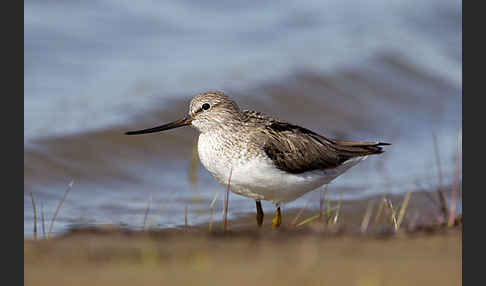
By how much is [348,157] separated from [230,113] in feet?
4.31

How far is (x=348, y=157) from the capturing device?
7.40 meters

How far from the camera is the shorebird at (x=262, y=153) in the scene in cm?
664

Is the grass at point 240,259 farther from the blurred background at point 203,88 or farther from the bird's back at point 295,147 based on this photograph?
the blurred background at point 203,88

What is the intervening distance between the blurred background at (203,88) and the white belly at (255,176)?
49.2 inches

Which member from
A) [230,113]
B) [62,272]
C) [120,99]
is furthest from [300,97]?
[62,272]

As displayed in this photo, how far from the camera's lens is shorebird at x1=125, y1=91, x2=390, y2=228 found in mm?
6637

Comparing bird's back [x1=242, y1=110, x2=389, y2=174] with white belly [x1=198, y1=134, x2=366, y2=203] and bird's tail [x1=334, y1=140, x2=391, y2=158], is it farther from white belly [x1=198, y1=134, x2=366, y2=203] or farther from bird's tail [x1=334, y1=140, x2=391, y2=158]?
white belly [x1=198, y1=134, x2=366, y2=203]

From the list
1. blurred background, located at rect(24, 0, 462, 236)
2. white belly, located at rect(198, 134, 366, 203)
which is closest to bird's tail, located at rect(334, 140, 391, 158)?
white belly, located at rect(198, 134, 366, 203)

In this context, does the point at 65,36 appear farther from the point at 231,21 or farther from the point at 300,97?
the point at 300,97

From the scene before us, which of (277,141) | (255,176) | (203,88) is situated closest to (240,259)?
(255,176)

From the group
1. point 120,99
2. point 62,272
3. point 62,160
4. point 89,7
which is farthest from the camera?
point 89,7

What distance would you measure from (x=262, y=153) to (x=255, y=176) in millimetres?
259

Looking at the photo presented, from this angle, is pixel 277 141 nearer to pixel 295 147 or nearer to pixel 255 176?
pixel 295 147

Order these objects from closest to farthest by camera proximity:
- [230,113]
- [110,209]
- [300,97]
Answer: [230,113] < [110,209] < [300,97]
